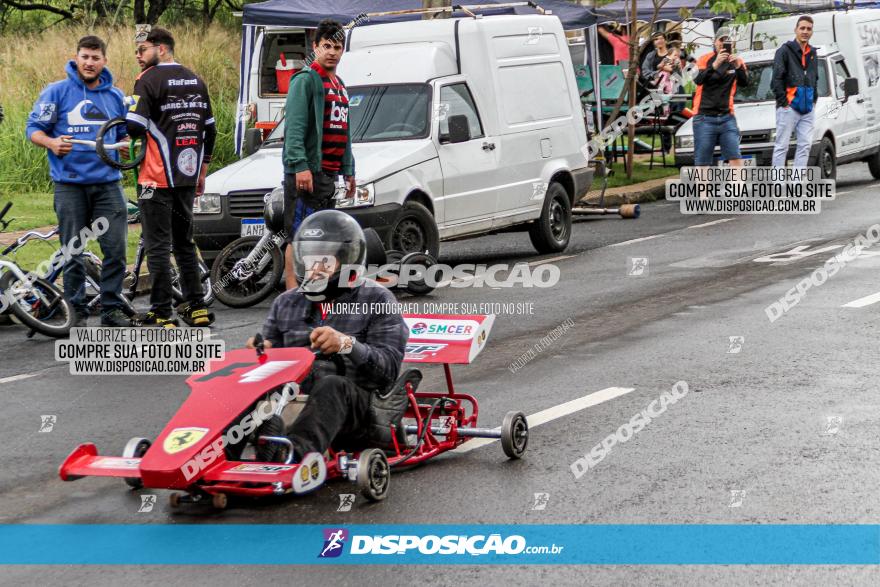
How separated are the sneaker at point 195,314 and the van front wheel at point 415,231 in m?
2.50

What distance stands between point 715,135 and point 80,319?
32.6ft

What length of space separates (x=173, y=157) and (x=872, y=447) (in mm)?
5853

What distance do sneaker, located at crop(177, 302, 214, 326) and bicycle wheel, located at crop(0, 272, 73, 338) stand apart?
89 cm

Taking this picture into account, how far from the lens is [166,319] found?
1075 centimetres

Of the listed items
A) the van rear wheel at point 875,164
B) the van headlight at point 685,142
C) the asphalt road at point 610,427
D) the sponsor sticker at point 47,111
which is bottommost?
the van rear wheel at point 875,164

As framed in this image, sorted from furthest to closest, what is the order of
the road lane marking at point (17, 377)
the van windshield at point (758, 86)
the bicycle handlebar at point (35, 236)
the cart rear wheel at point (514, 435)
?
the van windshield at point (758, 86)
the bicycle handlebar at point (35, 236)
the road lane marking at point (17, 377)
the cart rear wheel at point (514, 435)

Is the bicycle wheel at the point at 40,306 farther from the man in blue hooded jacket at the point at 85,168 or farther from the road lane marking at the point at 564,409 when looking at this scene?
the road lane marking at the point at 564,409

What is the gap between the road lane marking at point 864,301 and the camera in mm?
11141

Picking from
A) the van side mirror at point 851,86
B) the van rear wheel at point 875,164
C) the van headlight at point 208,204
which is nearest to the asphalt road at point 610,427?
the van headlight at point 208,204

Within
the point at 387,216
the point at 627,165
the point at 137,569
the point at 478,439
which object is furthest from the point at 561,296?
the point at 627,165

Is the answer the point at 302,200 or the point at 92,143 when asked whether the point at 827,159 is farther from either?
the point at 92,143

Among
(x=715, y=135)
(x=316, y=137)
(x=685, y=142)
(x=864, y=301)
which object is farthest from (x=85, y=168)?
(x=685, y=142)

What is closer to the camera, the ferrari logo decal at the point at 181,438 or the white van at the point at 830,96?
the ferrari logo decal at the point at 181,438

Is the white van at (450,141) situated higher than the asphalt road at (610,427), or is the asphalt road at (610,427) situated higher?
the white van at (450,141)
